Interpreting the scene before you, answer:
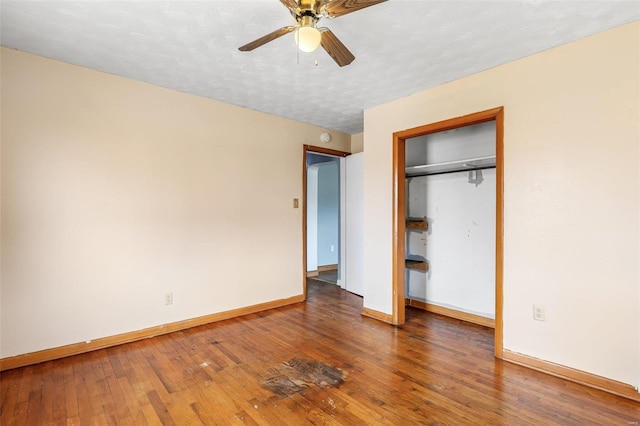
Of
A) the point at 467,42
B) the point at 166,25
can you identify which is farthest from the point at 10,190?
the point at 467,42

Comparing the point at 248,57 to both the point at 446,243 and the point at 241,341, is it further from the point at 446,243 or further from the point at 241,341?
the point at 446,243

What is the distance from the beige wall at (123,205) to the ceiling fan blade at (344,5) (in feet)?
7.29

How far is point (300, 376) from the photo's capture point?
7.29ft

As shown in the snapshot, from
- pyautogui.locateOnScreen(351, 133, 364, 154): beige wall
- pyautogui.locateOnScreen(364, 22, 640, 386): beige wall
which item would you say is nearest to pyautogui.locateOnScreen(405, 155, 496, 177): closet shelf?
pyautogui.locateOnScreen(364, 22, 640, 386): beige wall

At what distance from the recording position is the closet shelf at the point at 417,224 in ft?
12.3

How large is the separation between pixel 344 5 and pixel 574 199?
2.08 m

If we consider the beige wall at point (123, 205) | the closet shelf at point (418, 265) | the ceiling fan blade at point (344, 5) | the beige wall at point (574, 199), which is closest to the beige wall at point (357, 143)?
the beige wall at point (123, 205)

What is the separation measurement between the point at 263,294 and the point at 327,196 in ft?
10.3

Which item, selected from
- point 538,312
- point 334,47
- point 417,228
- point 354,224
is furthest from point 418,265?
point 334,47

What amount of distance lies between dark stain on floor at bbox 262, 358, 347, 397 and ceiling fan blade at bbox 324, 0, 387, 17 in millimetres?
2284

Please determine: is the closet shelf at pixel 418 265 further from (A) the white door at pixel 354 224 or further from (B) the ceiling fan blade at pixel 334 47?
(B) the ceiling fan blade at pixel 334 47

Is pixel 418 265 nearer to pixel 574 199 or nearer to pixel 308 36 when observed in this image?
pixel 574 199

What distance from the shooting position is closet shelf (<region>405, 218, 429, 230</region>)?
147 inches

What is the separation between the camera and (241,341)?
113 inches
